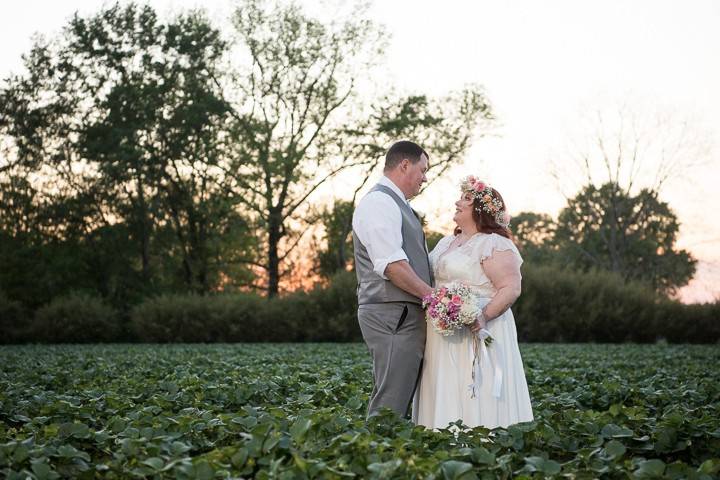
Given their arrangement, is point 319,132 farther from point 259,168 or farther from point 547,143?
point 547,143

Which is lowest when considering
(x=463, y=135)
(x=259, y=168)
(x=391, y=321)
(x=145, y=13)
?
(x=391, y=321)

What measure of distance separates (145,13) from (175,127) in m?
5.33

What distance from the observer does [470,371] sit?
18.7 ft

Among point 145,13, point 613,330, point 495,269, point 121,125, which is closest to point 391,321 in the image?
point 495,269

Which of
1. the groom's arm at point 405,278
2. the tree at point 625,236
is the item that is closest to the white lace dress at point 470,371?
the groom's arm at point 405,278

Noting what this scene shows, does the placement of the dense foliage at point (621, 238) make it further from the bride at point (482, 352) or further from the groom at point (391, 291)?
the groom at point (391, 291)

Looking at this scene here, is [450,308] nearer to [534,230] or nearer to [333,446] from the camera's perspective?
[333,446]

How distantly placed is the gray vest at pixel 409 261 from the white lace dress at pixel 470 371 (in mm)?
257

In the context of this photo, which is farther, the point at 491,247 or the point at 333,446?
the point at 491,247

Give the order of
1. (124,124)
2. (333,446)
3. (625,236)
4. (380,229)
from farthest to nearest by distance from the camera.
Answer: (625,236), (124,124), (380,229), (333,446)

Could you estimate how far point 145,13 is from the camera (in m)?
36.0

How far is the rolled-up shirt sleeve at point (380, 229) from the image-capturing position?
5.42 metres

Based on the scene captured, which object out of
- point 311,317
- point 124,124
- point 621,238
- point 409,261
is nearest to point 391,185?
point 409,261

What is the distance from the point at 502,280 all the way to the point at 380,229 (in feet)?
3.14
